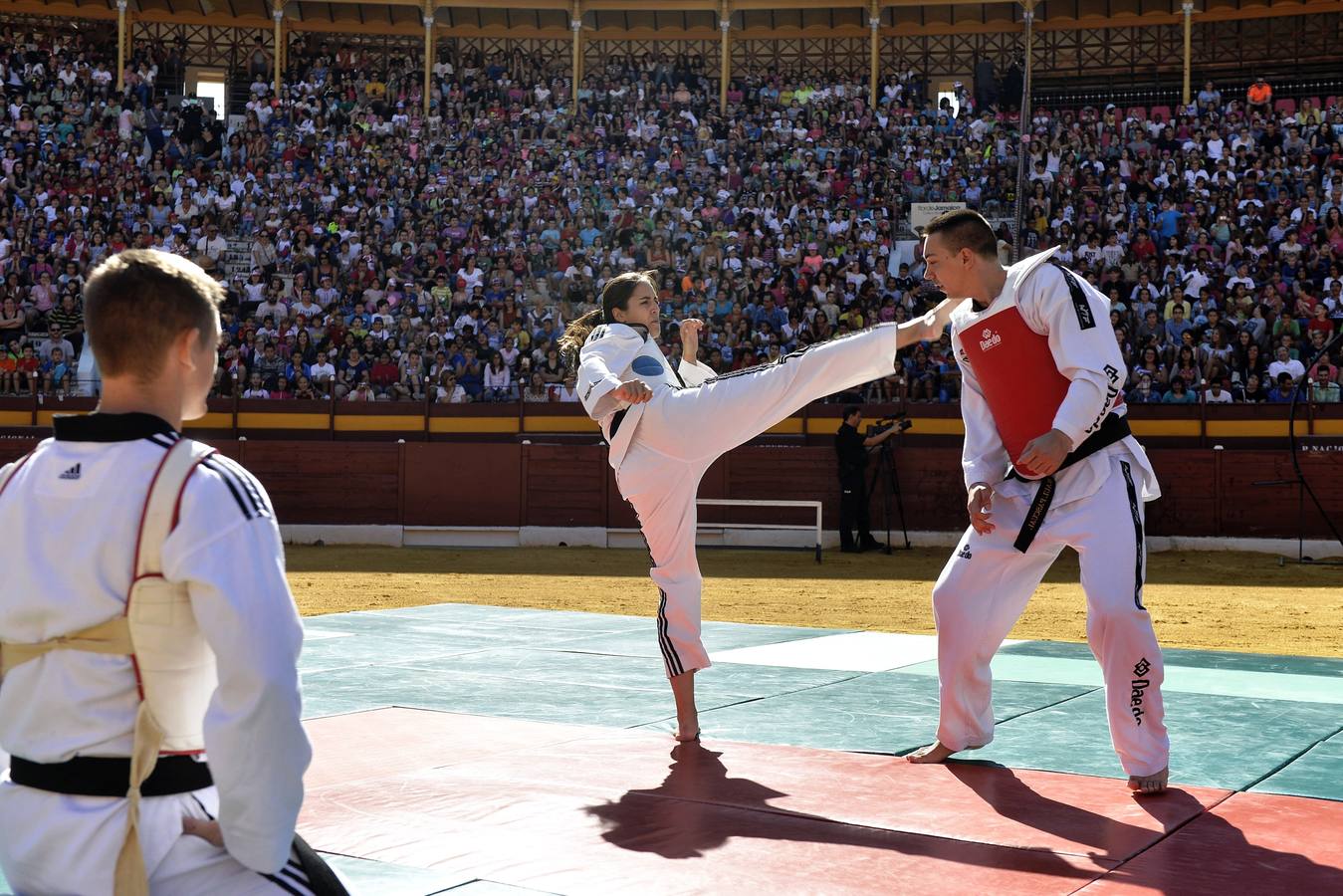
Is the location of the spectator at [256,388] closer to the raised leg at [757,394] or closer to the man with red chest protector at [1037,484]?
the raised leg at [757,394]

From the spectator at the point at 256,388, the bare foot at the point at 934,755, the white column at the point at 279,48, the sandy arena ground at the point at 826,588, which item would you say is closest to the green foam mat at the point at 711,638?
the sandy arena ground at the point at 826,588

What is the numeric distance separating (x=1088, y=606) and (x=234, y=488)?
2954mm

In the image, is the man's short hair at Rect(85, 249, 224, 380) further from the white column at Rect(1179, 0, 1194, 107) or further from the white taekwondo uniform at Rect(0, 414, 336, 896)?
the white column at Rect(1179, 0, 1194, 107)

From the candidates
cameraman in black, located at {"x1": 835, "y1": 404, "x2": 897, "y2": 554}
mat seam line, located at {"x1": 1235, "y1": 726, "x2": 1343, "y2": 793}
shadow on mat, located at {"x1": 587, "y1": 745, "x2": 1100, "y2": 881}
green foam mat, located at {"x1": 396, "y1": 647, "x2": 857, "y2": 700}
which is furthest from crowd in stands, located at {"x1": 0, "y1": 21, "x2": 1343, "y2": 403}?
shadow on mat, located at {"x1": 587, "y1": 745, "x2": 1100, "y2": 881}

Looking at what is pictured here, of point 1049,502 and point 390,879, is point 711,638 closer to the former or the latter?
point 1049,502

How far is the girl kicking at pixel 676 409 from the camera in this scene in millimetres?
4547

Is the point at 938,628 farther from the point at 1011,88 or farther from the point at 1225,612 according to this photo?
the point at 1011,88

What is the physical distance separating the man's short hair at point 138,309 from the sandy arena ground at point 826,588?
7928mm

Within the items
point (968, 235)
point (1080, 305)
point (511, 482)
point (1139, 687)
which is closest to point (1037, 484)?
point (1080, 305)

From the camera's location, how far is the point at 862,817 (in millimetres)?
3688

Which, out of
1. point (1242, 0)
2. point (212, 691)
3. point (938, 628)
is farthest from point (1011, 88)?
point (212, 691)

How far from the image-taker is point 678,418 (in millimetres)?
4727

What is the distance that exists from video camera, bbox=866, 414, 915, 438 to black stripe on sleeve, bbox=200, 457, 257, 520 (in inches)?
597

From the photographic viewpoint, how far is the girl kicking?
455 centimetres
